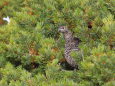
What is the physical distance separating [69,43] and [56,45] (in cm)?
15

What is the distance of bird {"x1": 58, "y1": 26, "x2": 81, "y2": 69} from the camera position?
3890mm

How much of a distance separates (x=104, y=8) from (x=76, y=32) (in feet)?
1.45

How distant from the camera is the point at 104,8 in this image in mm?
4125

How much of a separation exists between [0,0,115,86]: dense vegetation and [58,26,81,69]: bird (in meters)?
0.08

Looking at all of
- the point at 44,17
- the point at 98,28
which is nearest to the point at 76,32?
the point at 98,28

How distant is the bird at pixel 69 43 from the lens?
3.89 metres

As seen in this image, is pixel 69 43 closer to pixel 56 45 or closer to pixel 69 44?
pixel 69 44

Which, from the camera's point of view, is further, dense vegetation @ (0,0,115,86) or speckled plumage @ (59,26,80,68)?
speckled plumage @ (59,26,80,68)

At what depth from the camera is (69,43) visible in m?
4.04

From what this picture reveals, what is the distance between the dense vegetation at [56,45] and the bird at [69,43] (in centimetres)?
8

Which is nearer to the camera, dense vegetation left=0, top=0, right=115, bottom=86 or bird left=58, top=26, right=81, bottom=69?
dense vegetation left=0, top=0, right=115, bottom=86

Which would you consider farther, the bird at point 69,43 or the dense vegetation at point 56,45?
the bird at point 69,43

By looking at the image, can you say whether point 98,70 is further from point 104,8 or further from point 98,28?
point 104,8

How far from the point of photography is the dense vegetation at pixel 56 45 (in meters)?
3.37
